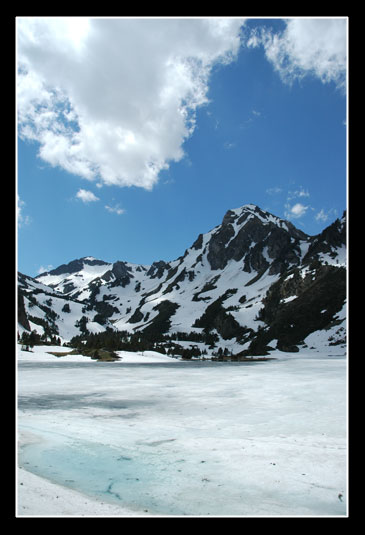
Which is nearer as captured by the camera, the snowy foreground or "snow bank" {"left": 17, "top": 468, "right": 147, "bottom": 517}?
"snow bank" {"left": 17, "top": 468, "right": 147, "bottom": 517}

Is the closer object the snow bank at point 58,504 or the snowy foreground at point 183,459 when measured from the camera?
the snow bank at point 58,504

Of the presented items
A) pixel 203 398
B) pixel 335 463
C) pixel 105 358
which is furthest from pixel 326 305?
pixel 335 463

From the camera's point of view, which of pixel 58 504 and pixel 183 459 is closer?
pixel 58 504

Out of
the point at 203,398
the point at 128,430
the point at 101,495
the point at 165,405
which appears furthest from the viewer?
the point at 203,398

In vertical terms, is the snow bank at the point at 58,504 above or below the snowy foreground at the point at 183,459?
above

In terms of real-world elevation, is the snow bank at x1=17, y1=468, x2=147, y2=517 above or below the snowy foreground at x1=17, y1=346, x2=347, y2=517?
above

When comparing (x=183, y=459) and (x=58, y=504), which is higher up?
(x=58, y=504)
